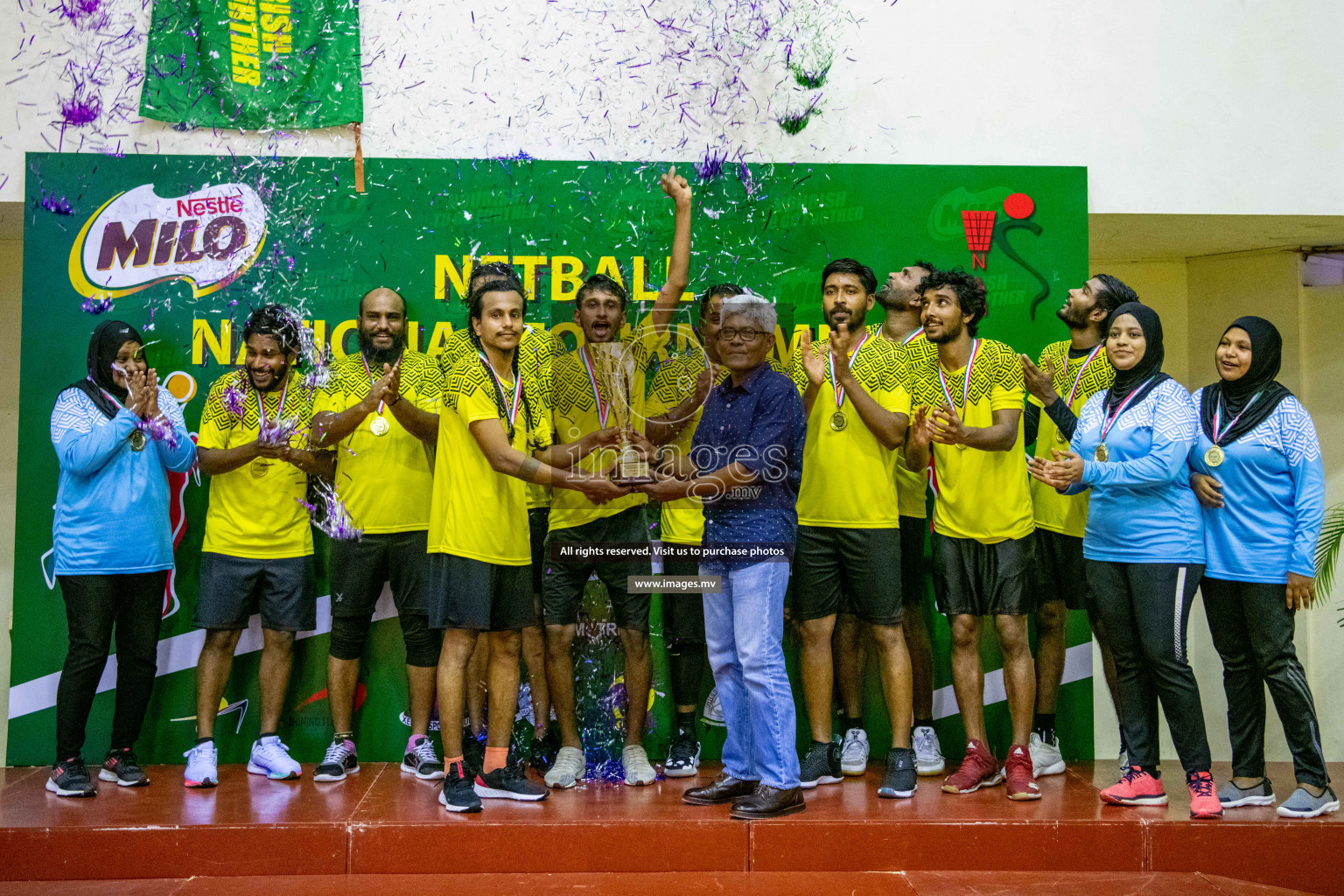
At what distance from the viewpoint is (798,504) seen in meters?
4.32

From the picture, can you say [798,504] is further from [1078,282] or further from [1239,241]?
[1239,241]

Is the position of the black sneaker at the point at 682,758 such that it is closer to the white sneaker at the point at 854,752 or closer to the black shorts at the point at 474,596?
the white sneaker at the point at 854,752

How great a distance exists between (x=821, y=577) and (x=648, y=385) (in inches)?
44.5

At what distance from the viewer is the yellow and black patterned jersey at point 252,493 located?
14.6ft

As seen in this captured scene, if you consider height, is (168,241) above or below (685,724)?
above

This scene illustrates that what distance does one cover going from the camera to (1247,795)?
394 cm

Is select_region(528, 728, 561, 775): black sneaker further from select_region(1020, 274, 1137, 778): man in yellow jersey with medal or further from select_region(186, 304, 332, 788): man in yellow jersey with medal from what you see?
select_region(1020, 274, 1137, 778): man in yellow jersey with medal

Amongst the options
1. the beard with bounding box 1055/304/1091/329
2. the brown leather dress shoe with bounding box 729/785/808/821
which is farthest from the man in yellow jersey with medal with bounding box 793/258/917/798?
the beard with bounding box 1055/304/1091/329

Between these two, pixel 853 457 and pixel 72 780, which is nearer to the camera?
pixel 72 780

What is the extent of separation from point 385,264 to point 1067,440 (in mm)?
3075

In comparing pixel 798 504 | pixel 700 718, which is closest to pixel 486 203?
pixel 798 504

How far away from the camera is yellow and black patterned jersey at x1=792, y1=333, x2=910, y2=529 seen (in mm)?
4211

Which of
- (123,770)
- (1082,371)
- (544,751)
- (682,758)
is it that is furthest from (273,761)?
(1082,371)

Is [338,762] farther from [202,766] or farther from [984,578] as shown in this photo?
[984,578]
